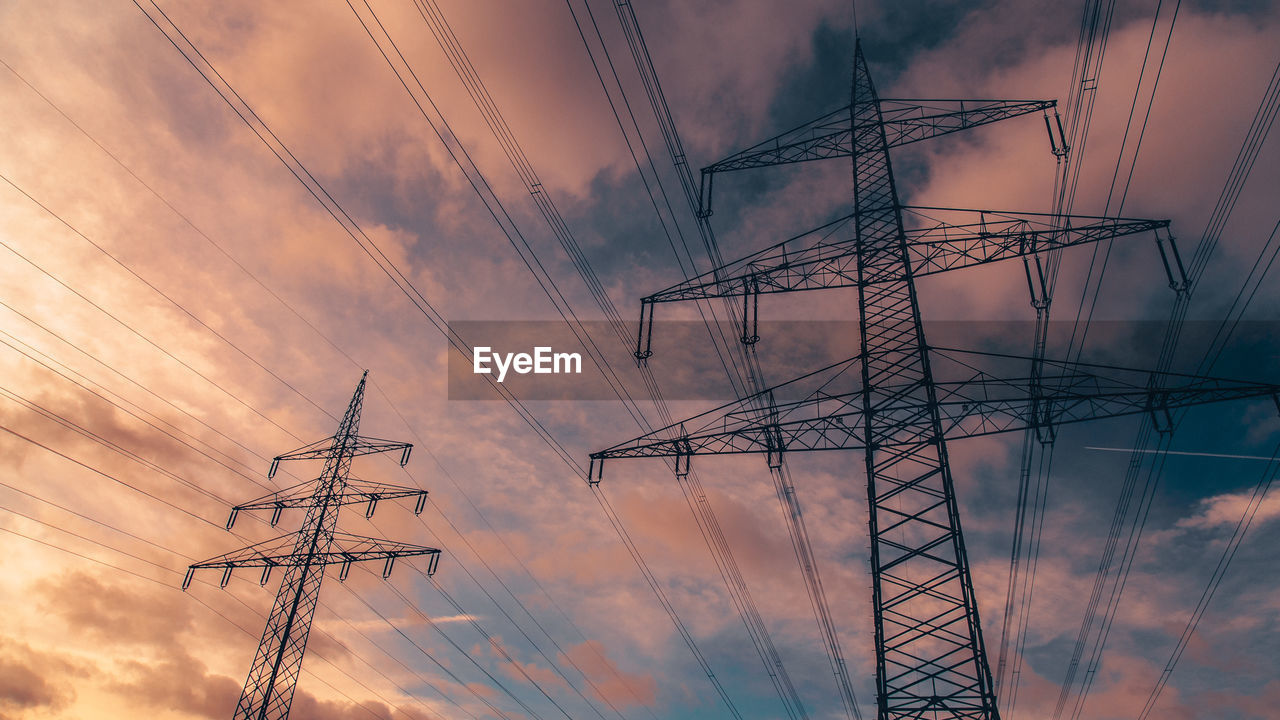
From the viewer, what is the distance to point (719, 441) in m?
18.5

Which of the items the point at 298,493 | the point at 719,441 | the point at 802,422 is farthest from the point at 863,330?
the point at 298,493

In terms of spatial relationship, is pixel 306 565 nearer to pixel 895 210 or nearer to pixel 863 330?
Answer: pixel 863 330

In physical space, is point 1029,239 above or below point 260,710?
above

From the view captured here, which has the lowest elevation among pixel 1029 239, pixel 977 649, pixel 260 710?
pixel 260 710

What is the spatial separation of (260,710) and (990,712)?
21.6m

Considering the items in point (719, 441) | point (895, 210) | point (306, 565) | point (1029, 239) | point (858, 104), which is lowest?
point (306, 565)

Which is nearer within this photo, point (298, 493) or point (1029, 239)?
point (1029, 239)

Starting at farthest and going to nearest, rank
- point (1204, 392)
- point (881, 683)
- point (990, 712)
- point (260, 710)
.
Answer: point (260, 710)
point (1204, 392)
point (881, 683)
point (990, 712)

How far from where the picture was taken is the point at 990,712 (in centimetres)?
1231

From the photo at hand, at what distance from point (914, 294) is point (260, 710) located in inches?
957

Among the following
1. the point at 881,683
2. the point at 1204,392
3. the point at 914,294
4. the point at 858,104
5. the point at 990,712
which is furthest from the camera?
the point at 858,104

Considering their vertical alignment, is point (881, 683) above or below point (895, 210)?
below

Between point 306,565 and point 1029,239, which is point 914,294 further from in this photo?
point 306,565

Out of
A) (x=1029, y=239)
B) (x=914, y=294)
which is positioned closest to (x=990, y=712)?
(x=914, y=294)
